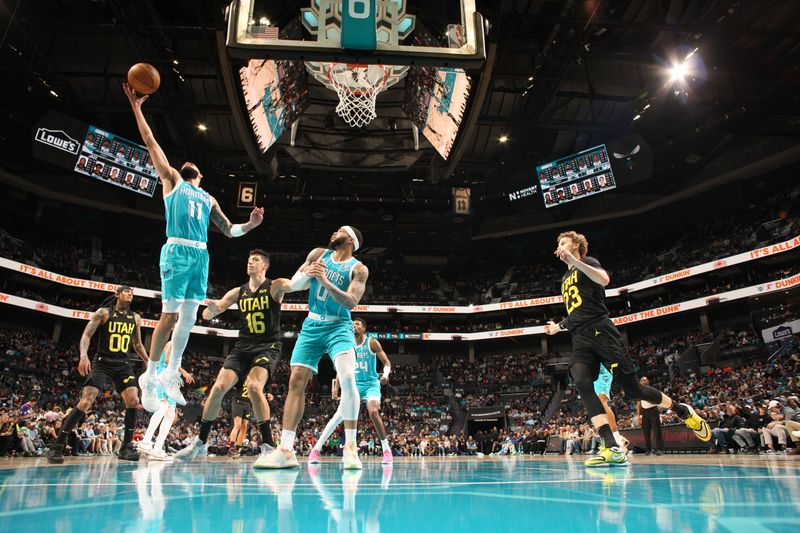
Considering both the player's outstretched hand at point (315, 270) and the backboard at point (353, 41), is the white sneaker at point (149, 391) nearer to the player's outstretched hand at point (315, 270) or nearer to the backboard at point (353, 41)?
the player's outstretched hand at point (315, 270)

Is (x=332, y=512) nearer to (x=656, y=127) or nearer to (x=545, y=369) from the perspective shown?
(x=656, y=127)

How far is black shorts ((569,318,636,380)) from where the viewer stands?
15.4 ft

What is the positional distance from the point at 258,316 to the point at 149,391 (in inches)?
58.8

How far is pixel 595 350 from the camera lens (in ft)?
15.8

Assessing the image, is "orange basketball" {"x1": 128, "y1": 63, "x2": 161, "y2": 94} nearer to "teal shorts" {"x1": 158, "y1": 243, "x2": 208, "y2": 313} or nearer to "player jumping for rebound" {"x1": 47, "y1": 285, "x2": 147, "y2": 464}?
"teal shorts" {"x1": 158, "y1": 243, "x2": 208, "y2": 313}

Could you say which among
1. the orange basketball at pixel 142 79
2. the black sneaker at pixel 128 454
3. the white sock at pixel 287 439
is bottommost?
the black sneaker at pixel 128 454

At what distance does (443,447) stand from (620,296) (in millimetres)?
16995

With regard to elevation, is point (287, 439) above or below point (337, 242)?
below

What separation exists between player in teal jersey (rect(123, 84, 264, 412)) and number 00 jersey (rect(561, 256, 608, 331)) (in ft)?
11.6

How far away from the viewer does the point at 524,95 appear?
1880 centimetres

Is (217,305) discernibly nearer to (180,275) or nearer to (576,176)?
(180,275)

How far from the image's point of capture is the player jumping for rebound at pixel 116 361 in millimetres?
6238

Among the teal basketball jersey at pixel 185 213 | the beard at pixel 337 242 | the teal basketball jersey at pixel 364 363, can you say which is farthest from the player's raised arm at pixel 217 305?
the teal basketball jersey at pixel 364 363

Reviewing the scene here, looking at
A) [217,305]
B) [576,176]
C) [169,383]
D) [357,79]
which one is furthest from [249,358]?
[576,176]
